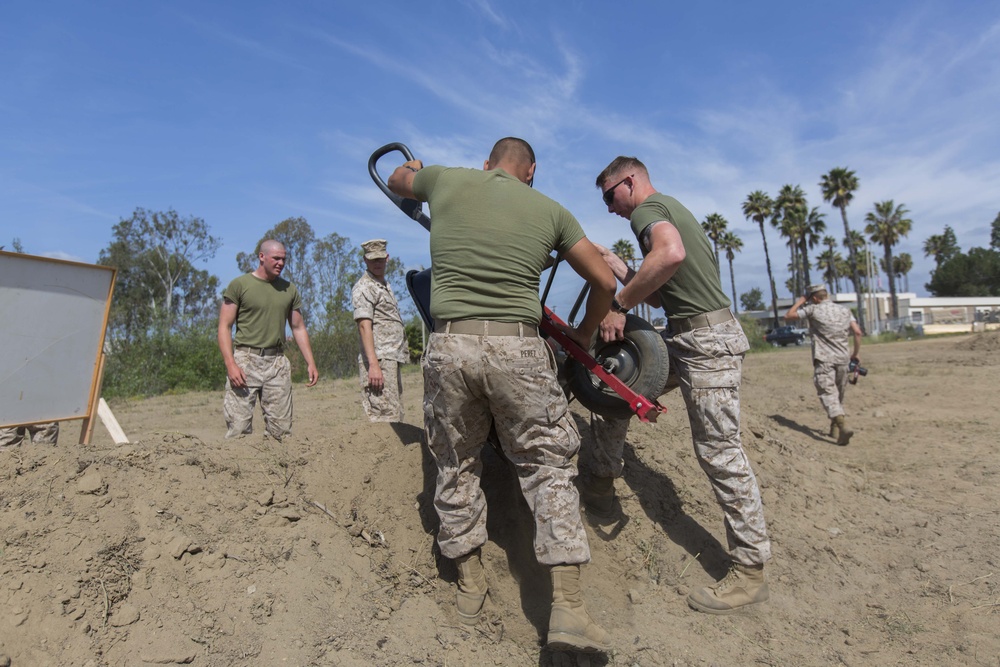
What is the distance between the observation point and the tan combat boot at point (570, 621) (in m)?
2.61

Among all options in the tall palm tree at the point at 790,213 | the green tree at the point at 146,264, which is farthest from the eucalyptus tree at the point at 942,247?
the green tree at the point at 146,264

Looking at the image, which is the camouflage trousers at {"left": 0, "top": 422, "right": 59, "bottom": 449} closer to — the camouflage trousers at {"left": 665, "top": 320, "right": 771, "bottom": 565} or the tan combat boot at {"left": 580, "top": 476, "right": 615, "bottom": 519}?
the tan combat boot at {"left": 580, "top": 476, "right": 615, "bottom": 519}

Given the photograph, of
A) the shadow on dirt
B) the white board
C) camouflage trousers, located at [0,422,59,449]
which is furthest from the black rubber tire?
the shadow on dirt

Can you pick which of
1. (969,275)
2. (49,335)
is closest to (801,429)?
(49,335)

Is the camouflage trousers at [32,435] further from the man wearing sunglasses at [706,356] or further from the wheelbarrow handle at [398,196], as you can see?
the man wearing sunglasses at [706,356]

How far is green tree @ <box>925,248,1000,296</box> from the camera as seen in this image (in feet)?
232

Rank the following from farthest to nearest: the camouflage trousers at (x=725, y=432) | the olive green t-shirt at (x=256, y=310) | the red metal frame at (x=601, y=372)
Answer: the olive green t-shirt at (x=256, y=310), the camouflage trousers at (x=725, y=432), the red metal frame at (x=601, y=372)

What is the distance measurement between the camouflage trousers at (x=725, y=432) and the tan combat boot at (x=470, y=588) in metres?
1.32

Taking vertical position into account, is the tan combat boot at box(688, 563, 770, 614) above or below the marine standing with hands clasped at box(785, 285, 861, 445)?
below

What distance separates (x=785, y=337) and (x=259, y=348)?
43782 mm

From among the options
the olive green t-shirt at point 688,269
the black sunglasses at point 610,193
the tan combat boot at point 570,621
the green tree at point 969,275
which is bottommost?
the tan combat boot at point 570,621

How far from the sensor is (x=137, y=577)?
111 inches

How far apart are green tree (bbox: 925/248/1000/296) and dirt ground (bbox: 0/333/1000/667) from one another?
82077 millimetres

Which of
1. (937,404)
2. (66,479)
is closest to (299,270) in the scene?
(937,404)
